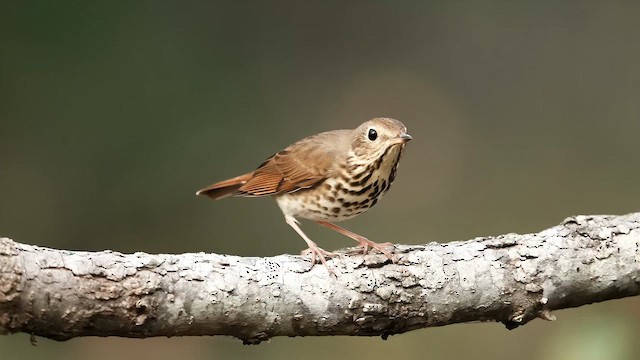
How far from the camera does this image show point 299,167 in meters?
2.72

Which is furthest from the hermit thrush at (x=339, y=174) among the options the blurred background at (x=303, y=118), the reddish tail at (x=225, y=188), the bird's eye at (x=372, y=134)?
the blurred background at (x=303, y=118)

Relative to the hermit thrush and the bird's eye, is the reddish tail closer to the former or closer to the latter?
the hermit thrush

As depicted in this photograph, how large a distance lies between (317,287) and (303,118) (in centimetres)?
272

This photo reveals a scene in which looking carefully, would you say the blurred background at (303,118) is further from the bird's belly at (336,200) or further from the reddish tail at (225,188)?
the bird's belly at (336,200)

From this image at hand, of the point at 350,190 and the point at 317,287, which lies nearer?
the point at 317,287

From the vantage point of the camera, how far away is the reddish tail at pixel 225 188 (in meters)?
2.88

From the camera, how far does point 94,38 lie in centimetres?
435

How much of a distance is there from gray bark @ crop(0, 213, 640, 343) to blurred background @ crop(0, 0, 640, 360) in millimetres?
1262

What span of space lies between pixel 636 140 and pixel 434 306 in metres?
3.03

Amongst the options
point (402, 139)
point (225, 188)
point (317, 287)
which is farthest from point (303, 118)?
point (317, 287)

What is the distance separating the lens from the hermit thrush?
263 centimetres

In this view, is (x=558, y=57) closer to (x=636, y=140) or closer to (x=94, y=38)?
(x=636, y=140)

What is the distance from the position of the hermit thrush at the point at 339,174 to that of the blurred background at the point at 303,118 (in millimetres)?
1184

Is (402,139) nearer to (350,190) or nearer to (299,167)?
(350,190)
